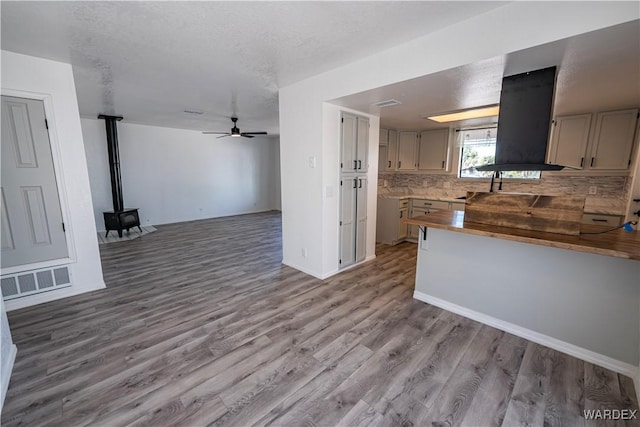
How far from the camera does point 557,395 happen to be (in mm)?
1785

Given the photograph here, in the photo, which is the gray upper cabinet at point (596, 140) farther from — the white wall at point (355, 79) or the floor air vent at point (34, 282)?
the floor air vent at point (34, 282)

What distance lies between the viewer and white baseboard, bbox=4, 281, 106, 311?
112 inches

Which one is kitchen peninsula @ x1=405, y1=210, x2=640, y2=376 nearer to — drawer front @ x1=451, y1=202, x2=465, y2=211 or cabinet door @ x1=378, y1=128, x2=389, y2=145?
drawer front @ x1=451, y1=202, x2=465, y2=211

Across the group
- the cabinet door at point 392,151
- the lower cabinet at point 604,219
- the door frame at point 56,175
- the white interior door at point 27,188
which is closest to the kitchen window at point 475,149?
the cabinet door at point 392,151

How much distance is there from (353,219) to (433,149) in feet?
8.59

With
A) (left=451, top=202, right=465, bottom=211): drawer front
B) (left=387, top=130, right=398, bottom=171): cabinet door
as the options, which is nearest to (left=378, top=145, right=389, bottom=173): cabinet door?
(left=387, top=130, right=398, bottom=171): cabinet door

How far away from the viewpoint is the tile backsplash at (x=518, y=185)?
3652mm

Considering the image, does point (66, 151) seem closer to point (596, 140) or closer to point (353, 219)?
point (353, 219)

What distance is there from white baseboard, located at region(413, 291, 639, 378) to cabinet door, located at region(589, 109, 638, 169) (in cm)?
273

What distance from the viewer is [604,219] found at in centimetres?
341

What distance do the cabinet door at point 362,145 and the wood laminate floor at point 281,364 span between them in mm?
1764

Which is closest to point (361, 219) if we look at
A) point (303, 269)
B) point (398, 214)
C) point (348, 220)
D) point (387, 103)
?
point (348, 220)

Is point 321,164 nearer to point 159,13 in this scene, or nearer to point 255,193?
point 159,13

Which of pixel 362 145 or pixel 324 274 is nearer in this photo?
pixel 324 274
